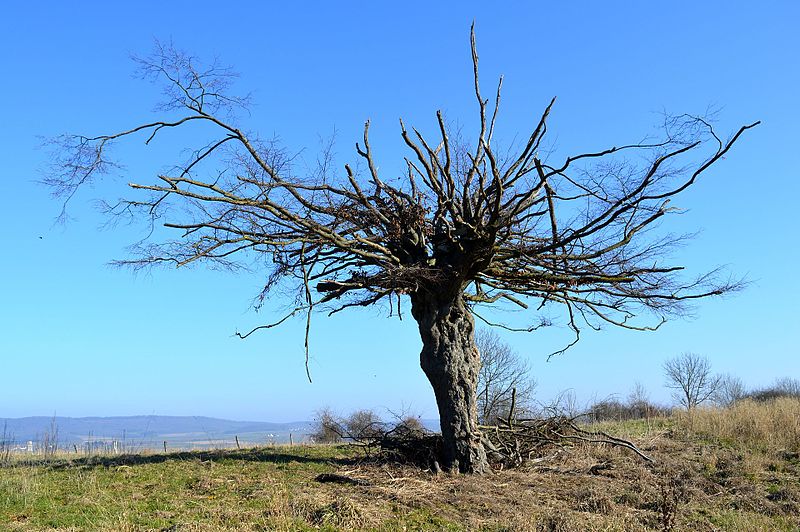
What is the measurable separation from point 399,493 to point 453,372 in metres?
2.60

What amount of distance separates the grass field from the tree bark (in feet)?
2.05

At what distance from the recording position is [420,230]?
451 inches

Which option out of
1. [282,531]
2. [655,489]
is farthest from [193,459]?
[655,489]

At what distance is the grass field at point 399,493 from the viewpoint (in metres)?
7.79

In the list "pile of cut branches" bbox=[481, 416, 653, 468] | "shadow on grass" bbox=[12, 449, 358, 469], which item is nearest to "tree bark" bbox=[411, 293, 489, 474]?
"pile of cut branches" bbox=[481, 416, 653, 468]

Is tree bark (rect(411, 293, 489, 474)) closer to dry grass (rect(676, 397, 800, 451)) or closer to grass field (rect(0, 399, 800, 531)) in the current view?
grass field (rect(0, 399, 800, 531))

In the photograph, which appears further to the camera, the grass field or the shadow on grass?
the shadow on grass

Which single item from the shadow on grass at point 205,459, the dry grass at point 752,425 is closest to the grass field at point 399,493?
the shadow on grass at point 205,459

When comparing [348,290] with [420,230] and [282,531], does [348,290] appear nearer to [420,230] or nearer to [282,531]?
[420,230]

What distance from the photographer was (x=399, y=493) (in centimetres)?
912

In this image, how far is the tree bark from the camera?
1097cm

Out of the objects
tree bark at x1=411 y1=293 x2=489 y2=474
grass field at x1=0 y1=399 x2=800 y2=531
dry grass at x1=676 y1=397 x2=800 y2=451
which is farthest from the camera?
dry grass at x1=676 y1=397 x2=800 y2=451

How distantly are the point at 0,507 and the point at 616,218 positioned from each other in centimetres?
927

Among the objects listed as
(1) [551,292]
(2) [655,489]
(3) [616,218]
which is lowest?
(2) [655,489]
